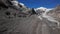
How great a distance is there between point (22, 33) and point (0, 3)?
12.6ft

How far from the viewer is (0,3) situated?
16.9ft

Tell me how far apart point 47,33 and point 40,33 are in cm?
11

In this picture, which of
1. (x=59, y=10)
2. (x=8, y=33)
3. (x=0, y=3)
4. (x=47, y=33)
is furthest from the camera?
(x=0, y=3)

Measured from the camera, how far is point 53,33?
1687mm

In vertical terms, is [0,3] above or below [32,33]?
above

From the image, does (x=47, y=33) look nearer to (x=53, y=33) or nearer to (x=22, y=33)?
(x=53, y=33)

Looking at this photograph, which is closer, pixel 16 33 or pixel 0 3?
pixel 16 33

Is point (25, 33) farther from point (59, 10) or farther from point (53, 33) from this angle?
point (59, 10)

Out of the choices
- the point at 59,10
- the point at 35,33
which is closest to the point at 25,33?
the point at 35,33

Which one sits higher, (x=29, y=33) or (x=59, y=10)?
(x=59, y=10)

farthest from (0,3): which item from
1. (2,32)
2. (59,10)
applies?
(2,32)

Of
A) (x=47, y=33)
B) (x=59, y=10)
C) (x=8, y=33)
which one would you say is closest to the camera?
(x=8, y=33)

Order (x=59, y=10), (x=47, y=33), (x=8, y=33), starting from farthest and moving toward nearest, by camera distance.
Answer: (x=59, y=10)
(x=47, y=33)
(x=8, y=33)

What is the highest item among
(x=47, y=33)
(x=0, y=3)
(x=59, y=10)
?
(x=0, y=3)
